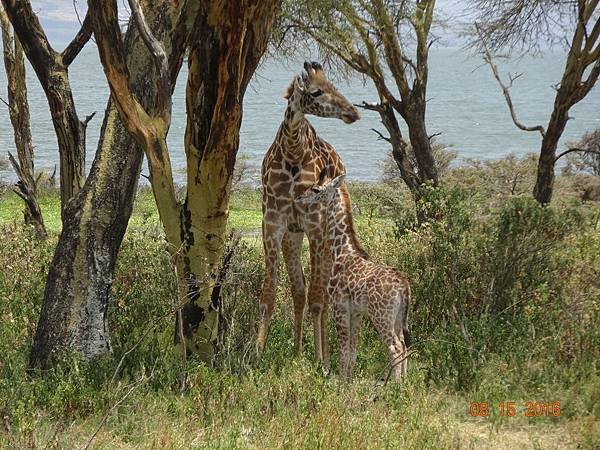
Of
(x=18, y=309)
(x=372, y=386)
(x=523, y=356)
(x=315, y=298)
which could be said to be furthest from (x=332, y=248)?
(x=18, y=309)

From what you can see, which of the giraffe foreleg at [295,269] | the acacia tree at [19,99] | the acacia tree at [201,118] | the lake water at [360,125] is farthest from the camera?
the lake water at [360,125]

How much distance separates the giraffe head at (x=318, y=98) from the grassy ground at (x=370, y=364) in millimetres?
1487

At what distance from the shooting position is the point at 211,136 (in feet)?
20.9

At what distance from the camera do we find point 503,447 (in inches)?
233

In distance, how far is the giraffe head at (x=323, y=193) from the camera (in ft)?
23.3

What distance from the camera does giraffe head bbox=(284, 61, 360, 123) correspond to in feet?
22.6

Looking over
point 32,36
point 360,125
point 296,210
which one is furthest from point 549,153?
point 360,125

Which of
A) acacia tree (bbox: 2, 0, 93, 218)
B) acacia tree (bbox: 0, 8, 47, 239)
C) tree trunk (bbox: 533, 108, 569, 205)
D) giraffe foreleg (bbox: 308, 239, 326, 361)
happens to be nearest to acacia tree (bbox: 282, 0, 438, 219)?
tree trunk (bbox: 533, 108, 569, 205)

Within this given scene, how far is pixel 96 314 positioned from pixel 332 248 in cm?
186

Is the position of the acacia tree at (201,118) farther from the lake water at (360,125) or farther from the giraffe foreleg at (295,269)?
the lake water at (360,125)

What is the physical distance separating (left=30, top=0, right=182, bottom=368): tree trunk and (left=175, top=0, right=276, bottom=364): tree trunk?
621mm

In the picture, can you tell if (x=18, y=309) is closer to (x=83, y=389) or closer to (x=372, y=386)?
(x=83, y=389)
